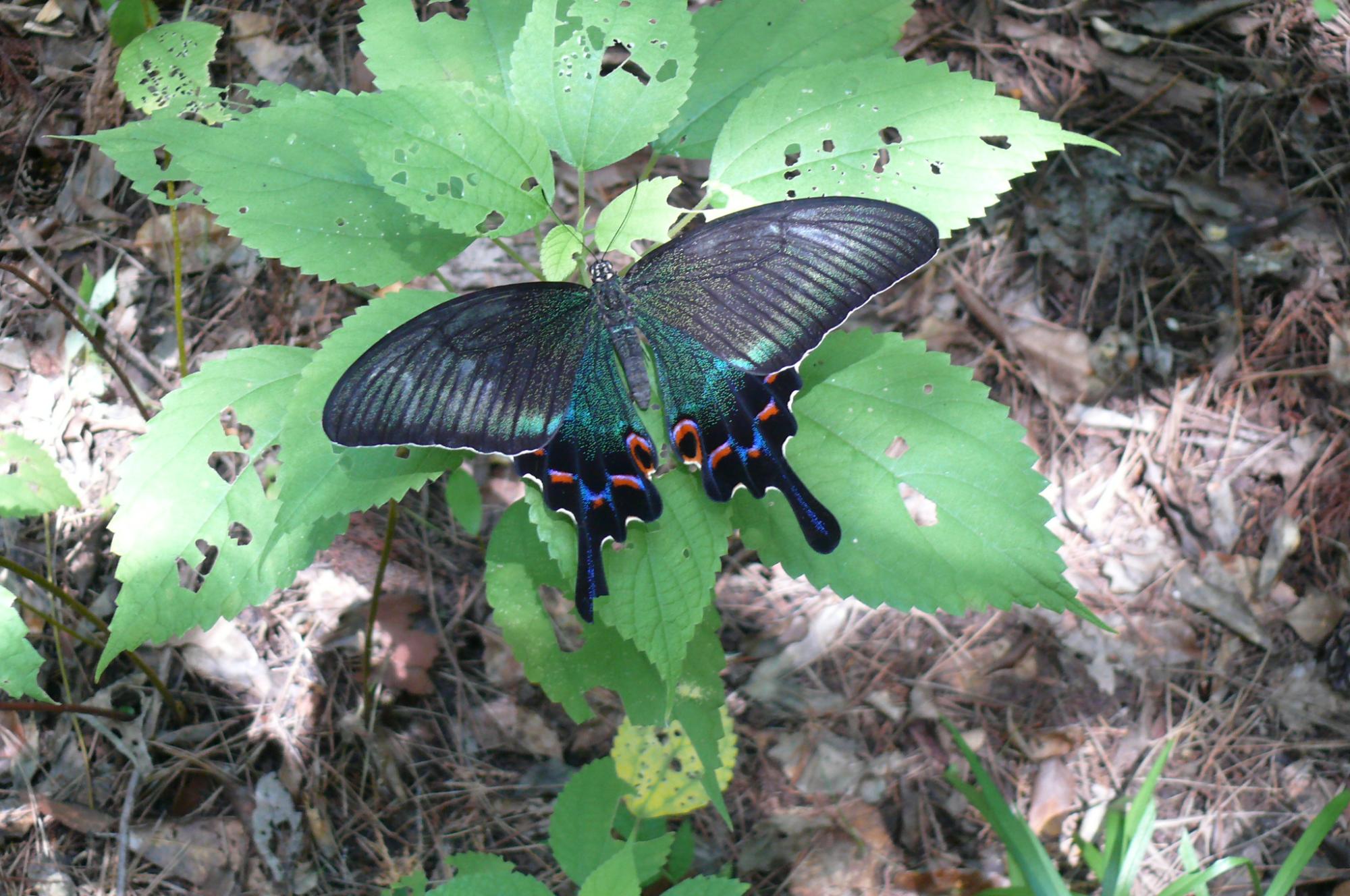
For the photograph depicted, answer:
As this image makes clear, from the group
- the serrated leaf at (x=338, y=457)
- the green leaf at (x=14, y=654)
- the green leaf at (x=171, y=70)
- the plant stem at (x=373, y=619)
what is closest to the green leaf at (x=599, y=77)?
the serrated leaf at (x=338, y=457)

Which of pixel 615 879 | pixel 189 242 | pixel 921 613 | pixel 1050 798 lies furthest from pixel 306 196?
pixel 1050 798

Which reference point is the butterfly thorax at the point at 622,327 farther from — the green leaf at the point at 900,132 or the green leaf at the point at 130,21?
the green leaf at the point at 130,21

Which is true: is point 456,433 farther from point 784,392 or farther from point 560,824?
point 560,824

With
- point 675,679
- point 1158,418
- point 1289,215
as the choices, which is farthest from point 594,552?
point 1289,215

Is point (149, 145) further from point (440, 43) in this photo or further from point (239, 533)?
point (239, 533)

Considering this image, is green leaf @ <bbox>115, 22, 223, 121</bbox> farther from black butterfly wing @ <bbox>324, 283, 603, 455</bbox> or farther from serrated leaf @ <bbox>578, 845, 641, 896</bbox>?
serrated leaf @ <bbox>578, 845, 641, 896</bbox>

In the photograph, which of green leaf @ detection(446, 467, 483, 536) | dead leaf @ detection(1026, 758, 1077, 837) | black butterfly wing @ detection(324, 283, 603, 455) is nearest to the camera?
black butterfly wing @ detection(324, 283, 603, 455)

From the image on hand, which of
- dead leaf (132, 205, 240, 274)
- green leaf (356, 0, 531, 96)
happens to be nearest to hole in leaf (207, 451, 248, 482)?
dead leaf (132, 205, 240, 274)
